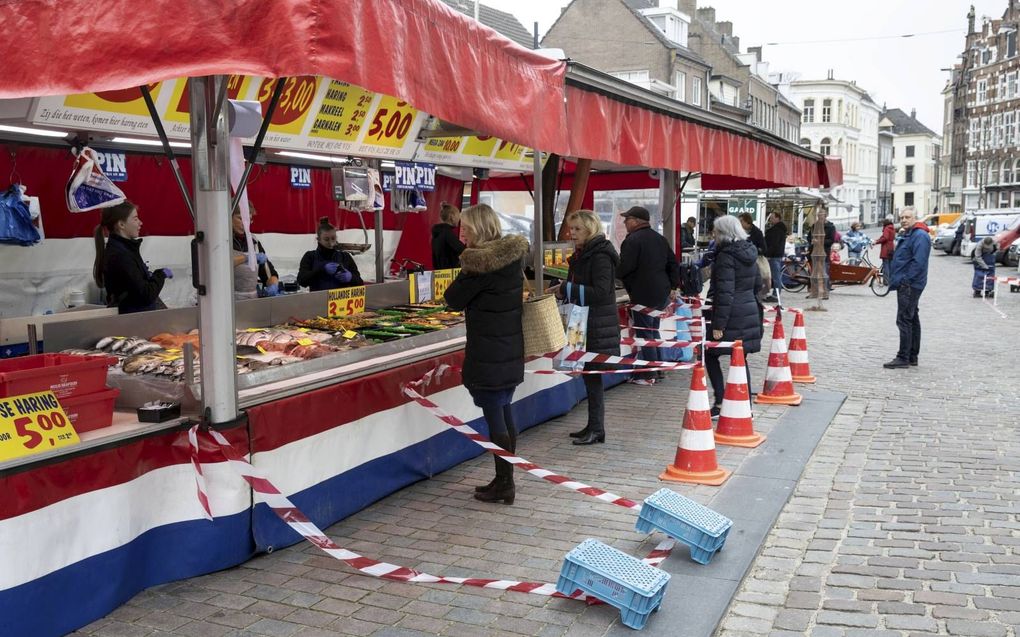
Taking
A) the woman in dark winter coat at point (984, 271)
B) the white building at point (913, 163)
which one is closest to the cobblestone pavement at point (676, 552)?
the woman in dark winter coat at point (984, 271)

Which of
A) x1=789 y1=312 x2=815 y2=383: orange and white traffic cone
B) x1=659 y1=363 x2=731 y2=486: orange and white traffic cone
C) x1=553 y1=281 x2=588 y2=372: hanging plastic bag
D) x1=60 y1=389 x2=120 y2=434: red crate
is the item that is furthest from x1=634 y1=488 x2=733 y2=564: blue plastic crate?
x1=789 y1=312 x2=815 y2=383: orange and white traffic cone

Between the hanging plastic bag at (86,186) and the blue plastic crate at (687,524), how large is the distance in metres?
4.78

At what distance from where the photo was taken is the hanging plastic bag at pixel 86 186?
666cm

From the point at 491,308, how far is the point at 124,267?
2.88m

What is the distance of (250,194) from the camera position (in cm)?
1162

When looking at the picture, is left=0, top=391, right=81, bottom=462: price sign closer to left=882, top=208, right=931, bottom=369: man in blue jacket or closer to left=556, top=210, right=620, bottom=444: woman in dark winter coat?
left=556, top=210, right=620, bottom=444: woman in dark winter coat

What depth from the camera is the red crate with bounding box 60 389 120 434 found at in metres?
4.20

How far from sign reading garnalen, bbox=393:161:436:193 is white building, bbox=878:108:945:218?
119086mm

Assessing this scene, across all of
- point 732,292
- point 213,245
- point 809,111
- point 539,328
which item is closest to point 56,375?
point 213,245

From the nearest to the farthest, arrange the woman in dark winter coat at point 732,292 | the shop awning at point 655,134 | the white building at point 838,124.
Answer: the shop awning at point 655,134, the woman in dark winter coat at point 732,292, the white building at point 838,124

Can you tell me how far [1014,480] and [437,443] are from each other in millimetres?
4333

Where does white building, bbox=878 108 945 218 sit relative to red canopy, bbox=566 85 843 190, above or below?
above

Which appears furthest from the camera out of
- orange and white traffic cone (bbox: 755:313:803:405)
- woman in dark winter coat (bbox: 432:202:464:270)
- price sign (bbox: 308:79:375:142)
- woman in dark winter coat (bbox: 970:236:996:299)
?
woman in dark winter coat (bbox: 970:236:996:299)

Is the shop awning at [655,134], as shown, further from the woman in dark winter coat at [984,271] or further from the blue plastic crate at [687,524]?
the woman in dark winter coat at [984,271]
